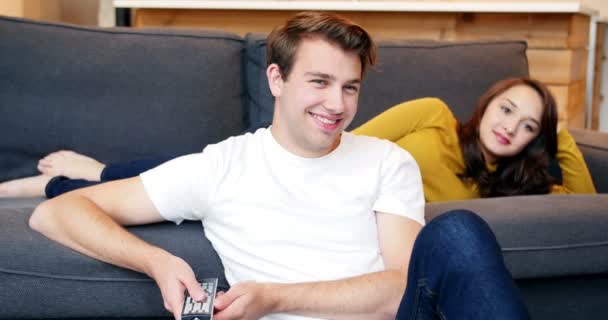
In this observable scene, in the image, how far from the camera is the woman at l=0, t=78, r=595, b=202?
2062 mm

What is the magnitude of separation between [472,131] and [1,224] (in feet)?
4.12

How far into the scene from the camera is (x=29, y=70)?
2174 millimetres

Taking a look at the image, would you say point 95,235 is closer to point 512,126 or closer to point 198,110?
point 198,110

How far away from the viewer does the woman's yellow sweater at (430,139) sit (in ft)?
6.73

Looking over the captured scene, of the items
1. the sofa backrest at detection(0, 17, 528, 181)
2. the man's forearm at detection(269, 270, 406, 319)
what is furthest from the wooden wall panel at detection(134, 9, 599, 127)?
the man's forearm at detection(269, 270, 406, 319)

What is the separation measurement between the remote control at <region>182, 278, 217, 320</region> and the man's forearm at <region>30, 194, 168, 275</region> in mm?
175

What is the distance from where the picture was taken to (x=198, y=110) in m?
2.27

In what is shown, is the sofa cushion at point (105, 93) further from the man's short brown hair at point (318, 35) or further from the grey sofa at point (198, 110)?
the man's short brown hair at point (318, 35)

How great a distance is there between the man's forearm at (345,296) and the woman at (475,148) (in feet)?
2.37

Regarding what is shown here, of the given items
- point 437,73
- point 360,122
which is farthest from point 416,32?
point 360,122

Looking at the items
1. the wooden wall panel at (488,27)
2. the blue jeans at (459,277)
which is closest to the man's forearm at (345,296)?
the blue jeans at (459,277)

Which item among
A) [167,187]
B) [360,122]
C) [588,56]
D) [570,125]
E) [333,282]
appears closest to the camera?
[333,282]

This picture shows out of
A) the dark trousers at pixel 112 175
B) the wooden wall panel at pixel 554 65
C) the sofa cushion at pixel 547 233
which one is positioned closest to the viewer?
the sofa cushion at pixel 547 233

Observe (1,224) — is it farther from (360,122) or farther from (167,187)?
(360,122)
